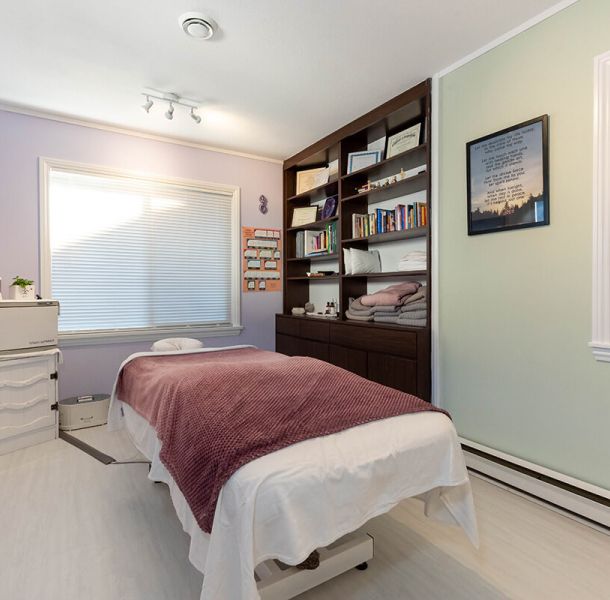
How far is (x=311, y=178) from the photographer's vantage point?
151 inches

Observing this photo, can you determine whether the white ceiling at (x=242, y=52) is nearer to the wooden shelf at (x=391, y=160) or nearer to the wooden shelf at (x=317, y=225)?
the wooden shelf at (x=391, y=160)

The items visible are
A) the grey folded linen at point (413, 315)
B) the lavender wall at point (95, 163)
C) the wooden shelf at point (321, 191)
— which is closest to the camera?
the grey folded linen at point (413, 315)

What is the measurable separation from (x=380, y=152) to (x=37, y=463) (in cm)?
319

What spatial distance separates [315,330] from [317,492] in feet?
7.76

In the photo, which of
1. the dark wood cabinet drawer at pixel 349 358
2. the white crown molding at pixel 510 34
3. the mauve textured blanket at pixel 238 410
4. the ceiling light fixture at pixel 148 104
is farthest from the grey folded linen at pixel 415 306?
the ceiling light fixture at pixel 148 104

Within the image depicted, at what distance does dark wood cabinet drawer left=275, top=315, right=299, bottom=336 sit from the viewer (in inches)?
147

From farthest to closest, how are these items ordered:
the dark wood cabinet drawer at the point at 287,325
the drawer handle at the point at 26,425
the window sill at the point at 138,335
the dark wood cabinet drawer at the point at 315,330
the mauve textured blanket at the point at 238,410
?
the dark wood cabinet drawer at the point at 287,325
the dark wood cabinet drawer at the point at 315,330
the window sill at the point at 138,335
the drawer handle at the point at 26,425
the mauve textured blanket at the point at 238,410

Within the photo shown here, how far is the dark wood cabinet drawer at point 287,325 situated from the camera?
3.75m

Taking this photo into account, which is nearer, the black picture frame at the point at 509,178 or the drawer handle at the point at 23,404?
the black picture frame at the point at 509,178

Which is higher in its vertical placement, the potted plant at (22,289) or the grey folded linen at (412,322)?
the potted plant at (22,289)

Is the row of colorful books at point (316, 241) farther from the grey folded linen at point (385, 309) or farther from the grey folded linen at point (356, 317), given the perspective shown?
the grey folded linen at point (385, 309)

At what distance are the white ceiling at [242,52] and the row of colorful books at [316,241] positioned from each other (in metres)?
0.95

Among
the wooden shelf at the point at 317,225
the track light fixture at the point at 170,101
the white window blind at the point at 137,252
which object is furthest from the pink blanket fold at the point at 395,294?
the track light fixture at the point at 170,101

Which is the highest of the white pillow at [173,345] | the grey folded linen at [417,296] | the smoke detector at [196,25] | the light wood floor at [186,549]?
the smoke detector at [196,25]
